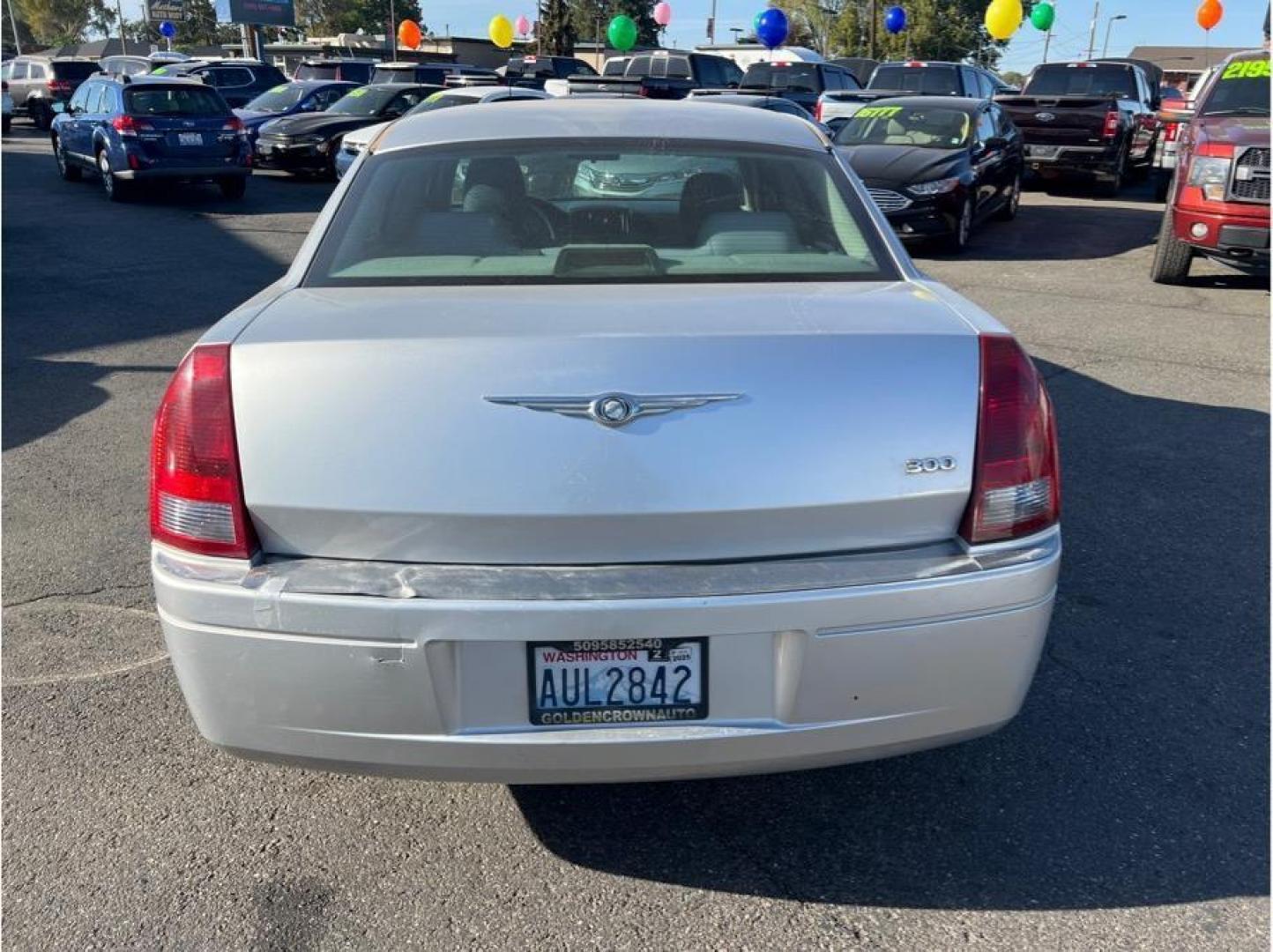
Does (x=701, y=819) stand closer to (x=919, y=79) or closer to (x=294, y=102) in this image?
(x=919, y=79)

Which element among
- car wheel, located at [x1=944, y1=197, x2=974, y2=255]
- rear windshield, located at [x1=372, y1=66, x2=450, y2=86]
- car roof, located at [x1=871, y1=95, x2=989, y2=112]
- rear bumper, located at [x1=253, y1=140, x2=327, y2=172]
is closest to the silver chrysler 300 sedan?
car wheel, located at [x1=944, y1=197, x2=974, y2=255]

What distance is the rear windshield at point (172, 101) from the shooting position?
1558 cm

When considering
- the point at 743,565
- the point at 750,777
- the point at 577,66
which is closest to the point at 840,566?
the point at 743,565

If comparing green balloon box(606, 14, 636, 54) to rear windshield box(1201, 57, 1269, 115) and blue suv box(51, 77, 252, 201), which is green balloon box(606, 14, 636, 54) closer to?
blue suv box(51, 77, 252, 201)

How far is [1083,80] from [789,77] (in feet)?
19.5

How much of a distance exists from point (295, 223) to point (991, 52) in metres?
64.7

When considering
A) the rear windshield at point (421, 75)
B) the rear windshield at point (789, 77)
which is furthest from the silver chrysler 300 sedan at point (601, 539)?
the rear windshield at point (421, 75)

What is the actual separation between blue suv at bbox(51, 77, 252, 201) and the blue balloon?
18433 millimetres

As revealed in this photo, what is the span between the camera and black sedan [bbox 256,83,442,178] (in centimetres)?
1814

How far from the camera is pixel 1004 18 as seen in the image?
26812 mm

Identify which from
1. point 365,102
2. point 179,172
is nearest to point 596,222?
point 179,172

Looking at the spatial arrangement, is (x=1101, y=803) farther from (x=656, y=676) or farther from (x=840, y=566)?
(x=656, y=676)

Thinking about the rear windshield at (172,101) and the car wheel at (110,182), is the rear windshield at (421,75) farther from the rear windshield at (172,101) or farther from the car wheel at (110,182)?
the car wheel at (110,182)

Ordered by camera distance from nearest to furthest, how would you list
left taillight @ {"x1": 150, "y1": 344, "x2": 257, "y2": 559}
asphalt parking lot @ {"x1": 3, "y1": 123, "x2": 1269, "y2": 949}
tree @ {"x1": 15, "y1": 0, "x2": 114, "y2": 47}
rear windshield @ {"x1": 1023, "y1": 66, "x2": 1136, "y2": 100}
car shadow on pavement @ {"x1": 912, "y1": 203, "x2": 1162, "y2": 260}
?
1. left taillight @ {"x1": 150, "y1": 344, "x2": 257, "y2": 559}
2. asphalt parking lot @ {"x1": 3, "y1": 123, "x2": 1269, "y2": 949}
3. car shadow on pavement @ {"x1": 912, "y1": 203, "x2": 1162, "y2": 260}
4. rear windshield @ {"x1": 1023, "y1": 66, "x2": 1136, "y2": 100}
5. tree @ {"x1": 15, "y1": 0, "x2": 114, "y2": 47}
